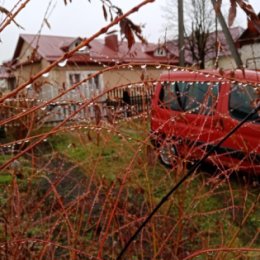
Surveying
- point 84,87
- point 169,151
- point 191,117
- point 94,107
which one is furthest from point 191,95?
point 94,107

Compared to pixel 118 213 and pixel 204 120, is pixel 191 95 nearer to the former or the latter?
pixel 204 120

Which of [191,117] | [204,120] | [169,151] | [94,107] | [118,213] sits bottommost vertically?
[118,213]

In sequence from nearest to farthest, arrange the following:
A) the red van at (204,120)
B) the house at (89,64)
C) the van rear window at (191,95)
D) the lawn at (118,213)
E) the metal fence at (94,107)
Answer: the house at (89,64)
the metal fence at (94,107)
the red van at (204,120)
the lawn at (118,213)
the van rear window at (191,95)

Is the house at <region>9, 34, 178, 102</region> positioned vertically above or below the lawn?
above

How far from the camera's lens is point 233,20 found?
2.77ft

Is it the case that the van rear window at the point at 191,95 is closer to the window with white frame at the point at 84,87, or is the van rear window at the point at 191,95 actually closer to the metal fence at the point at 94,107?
the metal fence at the point at 94,107

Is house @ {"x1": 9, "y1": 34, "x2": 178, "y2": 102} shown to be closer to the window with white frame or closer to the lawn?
the window with white frame

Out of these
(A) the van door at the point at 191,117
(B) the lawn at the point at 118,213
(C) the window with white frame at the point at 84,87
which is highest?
(C) the window with white frame at the point at 84,87

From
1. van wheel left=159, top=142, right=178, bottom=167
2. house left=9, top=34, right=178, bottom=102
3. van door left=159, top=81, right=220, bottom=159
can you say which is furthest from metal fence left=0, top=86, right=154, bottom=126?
van wheel left=159, top=142, right=178, bottom=167

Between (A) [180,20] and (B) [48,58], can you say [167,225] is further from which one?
(B) [48,58]

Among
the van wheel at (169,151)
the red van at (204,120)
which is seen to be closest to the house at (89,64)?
the red van at (204,120)

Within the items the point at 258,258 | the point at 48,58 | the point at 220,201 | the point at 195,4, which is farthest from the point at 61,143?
the point at 195,4

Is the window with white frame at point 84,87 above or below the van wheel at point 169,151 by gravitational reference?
above

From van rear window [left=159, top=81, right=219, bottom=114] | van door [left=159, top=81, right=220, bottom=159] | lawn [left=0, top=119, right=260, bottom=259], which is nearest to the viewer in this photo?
lawn [left=0, top=119, right=260, bottom=259]
